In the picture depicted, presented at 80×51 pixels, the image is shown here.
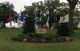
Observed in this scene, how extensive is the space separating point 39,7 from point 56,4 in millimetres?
6396

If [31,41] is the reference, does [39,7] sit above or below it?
above

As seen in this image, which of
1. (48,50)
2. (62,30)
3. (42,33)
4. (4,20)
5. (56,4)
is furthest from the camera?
(56,4)

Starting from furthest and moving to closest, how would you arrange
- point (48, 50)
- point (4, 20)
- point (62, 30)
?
point (4, 20) → point (62, 30) → point (48, 50)

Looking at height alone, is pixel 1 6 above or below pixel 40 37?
above

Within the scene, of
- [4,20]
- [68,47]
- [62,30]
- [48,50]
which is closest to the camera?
[48,50]

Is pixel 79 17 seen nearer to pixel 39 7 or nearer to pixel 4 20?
pixel 39 7

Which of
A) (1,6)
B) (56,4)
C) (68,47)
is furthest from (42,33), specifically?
(56,4)

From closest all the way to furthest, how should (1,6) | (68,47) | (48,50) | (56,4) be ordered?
(48,50) < (68,47) < (1,6) < (56,4)

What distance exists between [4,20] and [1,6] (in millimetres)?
8003

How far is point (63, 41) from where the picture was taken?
933 inches

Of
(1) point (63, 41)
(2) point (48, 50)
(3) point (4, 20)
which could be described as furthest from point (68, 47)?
(3) point (4, 20)

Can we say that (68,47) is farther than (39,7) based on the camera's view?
No

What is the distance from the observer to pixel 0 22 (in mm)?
66250

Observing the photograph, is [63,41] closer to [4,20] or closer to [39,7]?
[4,20]
